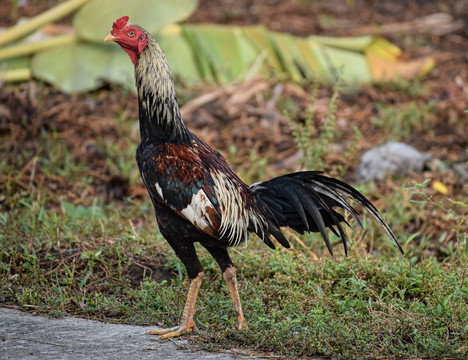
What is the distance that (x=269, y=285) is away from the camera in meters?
4.50

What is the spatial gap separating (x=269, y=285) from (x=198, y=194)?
1122 mm

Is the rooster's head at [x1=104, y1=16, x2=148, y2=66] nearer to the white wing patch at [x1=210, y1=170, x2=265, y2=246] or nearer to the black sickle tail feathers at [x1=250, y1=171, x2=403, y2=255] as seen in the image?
the white wing patch at [x1=210, y1=170, x2=265, y2=246]

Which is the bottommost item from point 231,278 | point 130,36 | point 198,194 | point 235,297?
point 235,297

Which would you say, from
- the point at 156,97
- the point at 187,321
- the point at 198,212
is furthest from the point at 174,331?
the point at 156,97

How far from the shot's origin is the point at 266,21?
12.2m

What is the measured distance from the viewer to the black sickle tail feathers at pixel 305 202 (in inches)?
146

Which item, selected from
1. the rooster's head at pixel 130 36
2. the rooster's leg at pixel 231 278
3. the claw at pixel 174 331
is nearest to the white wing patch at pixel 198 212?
the rooster's leg at pixel 231 278

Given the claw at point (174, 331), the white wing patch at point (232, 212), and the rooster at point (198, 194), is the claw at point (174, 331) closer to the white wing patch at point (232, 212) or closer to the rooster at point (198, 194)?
the rooster at point (198, 194)

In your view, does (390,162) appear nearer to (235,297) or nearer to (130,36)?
(235,297)

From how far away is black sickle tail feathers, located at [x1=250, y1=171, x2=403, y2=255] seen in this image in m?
3.70

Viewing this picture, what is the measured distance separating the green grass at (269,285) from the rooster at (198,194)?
15.4 inches

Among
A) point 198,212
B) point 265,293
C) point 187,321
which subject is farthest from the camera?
point 265,293

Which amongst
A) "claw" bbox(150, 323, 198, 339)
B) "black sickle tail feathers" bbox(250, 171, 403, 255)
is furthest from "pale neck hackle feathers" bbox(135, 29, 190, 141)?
"claw" bbox(150, 323, 198, 339)

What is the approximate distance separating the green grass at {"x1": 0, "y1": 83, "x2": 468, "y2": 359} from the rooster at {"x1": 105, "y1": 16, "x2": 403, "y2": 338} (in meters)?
0.39
